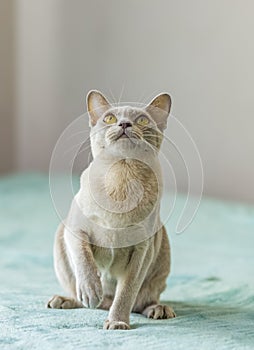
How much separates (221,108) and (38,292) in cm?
202

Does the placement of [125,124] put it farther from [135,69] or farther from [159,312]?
[135,69]

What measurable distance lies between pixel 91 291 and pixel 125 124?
31 cm

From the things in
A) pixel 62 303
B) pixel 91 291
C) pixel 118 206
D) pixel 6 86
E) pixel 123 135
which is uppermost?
pixel 123 135

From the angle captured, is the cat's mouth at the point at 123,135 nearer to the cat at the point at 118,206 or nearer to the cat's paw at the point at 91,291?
the cat at the point at 118,206

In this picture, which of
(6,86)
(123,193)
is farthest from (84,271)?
(6,86)

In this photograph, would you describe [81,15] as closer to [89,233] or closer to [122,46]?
[122,46]

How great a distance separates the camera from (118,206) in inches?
53.2

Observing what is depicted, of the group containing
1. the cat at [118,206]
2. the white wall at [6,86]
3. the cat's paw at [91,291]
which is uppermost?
the cat at [118,206]

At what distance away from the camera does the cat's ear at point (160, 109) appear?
1370 mm

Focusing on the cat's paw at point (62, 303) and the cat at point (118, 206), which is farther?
the cat's paw at point (62, 303)

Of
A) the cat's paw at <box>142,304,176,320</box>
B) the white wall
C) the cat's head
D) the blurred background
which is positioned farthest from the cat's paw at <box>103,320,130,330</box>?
the white wall

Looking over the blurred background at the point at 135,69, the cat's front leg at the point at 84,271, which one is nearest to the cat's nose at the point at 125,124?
the cat's front leg at the point at 84,271

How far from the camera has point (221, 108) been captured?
3.54m

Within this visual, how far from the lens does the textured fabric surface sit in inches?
49.6
